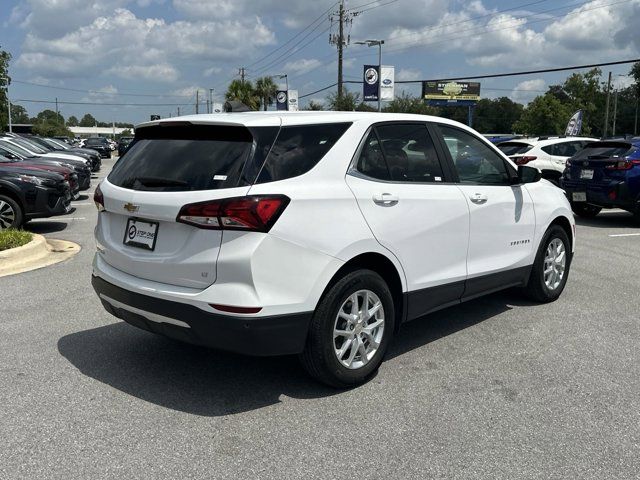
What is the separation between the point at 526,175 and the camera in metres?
5.31

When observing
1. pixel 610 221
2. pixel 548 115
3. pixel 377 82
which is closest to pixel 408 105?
pixel 548 115

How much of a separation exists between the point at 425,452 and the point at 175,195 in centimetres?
199

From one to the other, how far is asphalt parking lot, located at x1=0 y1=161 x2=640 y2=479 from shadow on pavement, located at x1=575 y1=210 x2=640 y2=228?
6.76 m

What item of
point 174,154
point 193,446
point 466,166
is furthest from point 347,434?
point 466,166

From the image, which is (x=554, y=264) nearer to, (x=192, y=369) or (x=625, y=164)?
(x=192, y=369)

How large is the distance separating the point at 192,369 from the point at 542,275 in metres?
3.45

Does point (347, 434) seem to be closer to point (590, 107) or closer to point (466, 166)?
point (466, 166)

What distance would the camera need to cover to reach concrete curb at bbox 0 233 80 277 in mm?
7215

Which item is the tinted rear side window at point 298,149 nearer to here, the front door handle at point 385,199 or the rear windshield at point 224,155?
the rear windshield at point 224,155

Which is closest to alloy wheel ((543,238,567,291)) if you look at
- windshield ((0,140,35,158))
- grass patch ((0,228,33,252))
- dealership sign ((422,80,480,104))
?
grass patch ((0,228,33,252))

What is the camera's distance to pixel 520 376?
413 centimetres

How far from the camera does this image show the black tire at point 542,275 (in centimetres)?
568

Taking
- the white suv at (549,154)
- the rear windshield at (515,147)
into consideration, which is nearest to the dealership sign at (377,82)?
the rear windshield at (515,147)

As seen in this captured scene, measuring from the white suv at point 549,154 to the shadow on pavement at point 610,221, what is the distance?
5.13ft
